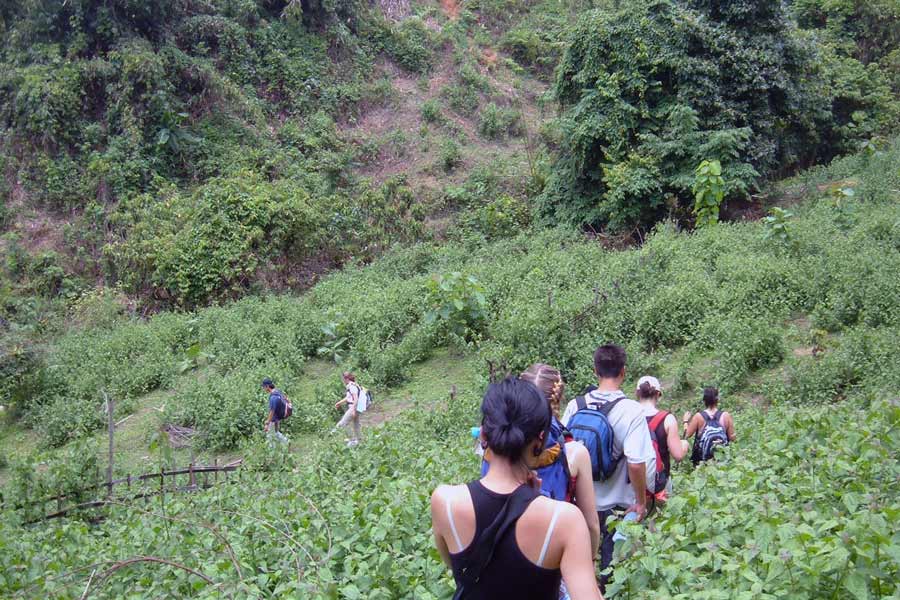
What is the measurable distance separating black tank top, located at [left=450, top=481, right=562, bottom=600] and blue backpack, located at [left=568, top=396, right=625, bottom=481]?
1.41 m

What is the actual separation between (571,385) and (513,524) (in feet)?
24.8

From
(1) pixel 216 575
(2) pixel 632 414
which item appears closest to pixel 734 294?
(2) pixel 632 414

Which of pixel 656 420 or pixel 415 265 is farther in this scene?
pixel 415 265

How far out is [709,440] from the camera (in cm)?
606

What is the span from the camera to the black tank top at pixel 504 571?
2127 mm

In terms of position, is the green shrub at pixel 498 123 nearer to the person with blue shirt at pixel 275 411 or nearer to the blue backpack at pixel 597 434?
the person with blue shirt at pixel 275 411

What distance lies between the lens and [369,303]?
46.2ft

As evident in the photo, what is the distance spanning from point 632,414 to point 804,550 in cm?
94

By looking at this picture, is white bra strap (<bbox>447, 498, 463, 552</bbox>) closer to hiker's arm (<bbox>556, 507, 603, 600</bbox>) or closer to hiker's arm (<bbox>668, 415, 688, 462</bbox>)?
hiker's arm (<bbox>556, 507, 603, 600</bbox>)

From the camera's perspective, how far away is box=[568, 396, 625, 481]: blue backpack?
140 inches

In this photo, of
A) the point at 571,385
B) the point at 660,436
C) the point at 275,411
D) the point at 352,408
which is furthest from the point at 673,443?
the point at 275,411

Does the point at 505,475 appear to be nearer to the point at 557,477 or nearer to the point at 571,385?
the point at 557,477

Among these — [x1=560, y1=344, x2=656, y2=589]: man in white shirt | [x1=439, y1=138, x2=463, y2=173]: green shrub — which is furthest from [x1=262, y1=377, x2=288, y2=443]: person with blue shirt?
[x1=439, y1=138, x2=463, y2=173]: green shrub

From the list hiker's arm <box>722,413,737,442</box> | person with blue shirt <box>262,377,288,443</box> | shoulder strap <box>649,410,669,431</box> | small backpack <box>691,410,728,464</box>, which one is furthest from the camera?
person with blue shirt <box>262,377,288,443</box>
